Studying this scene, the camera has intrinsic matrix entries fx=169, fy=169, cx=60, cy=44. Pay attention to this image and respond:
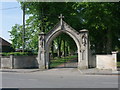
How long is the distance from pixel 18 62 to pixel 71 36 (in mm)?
7567

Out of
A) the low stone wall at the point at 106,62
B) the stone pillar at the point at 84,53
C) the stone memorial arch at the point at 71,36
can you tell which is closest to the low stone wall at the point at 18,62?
the stone memorial arch at the point at 71,36

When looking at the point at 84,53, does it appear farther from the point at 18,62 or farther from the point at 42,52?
the point at 18,62

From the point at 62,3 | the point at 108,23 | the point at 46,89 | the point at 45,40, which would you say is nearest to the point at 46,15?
the point at 62,3

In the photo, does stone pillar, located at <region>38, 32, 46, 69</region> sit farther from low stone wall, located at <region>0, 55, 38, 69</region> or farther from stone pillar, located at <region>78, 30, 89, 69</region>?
stone pillar, located at <region>78, 30, 89, 69</region>

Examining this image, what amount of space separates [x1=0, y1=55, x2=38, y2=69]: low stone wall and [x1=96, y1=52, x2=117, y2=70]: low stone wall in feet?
26.0

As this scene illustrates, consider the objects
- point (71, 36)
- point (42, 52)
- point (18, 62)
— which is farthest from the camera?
point (18, 62)

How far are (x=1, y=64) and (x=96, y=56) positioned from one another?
39.9 ft

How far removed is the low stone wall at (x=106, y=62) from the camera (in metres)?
18.2

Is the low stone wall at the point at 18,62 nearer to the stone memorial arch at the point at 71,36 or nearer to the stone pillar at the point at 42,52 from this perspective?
the stone pillar at the point at 42,52

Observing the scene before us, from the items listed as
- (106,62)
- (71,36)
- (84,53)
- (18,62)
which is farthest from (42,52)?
(106,62)

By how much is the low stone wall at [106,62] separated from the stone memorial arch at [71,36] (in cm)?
137

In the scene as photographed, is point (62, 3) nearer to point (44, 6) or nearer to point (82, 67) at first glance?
point (44, 6)

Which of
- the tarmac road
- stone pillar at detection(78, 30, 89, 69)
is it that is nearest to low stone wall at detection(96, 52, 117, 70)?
stone pillar at detection(78, 30, 89, 69)

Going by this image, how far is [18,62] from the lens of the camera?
21.6m
